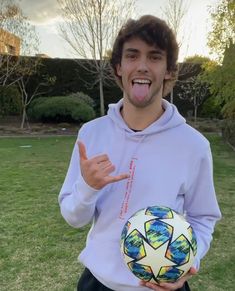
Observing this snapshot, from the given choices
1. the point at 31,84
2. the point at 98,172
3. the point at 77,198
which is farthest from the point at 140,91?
the point at 31,84

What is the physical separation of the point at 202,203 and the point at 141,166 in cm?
30

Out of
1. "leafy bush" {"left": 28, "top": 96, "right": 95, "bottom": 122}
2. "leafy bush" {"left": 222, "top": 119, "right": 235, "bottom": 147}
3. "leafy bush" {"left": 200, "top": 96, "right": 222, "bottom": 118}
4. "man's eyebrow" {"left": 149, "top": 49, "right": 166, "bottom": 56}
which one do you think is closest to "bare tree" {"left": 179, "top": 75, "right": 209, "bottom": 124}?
"leafy bush" {"left": 200, "top": 96, "right": 222, "bottom": 118}

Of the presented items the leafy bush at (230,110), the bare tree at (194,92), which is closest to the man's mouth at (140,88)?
the leafy bush at (230,110)

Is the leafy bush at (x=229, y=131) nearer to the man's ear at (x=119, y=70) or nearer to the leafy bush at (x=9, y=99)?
the leafy bush at (x=9, y=99)

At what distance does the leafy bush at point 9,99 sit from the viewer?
17609 mm

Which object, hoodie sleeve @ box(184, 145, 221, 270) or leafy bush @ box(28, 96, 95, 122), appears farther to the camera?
leafy bush @ box(28, 96, 95, 122)

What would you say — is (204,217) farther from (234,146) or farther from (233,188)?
(234,146)

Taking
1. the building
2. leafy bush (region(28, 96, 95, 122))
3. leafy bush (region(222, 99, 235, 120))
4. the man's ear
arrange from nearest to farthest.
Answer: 1. the man's ear
2. leafy bush (region(222, 99, 235, 120))
3. the building
4. leafy bush (region(28, 96, 95, 122))

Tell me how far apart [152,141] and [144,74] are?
0.92 feet

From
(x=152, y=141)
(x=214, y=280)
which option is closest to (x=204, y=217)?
(x=152, y=141)

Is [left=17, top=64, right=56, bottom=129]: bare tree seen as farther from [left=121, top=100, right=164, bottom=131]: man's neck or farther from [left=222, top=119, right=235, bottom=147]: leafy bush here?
[left=121, top=100, right=164, bottom=131]: man's neck

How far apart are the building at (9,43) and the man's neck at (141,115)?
16.6 meters

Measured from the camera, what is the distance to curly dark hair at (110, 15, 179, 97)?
1678mm

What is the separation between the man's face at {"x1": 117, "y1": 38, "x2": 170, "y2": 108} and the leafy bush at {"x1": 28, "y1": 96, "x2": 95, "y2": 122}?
15.7 m
